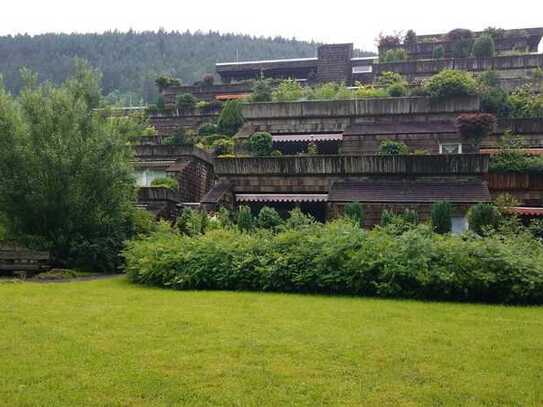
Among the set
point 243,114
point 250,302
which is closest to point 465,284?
point 250,302

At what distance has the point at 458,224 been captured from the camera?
1870cm

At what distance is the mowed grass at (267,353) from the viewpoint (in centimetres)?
522

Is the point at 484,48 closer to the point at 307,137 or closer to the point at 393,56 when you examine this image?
the point at 393,56

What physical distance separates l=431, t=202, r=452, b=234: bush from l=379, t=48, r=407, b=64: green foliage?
27369mm

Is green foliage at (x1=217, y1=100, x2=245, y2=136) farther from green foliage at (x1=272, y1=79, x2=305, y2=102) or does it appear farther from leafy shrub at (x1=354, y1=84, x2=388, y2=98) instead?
leafy shrub at (x1=354, y1=84, x2=388, y2=98)

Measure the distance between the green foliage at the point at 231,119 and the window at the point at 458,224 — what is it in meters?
15.8

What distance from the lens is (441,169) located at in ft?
67.8

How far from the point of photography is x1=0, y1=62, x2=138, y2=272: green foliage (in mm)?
15484

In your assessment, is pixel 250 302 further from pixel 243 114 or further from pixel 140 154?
pixel 243 114

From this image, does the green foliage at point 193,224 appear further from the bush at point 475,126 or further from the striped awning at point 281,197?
the bush at point 475,126

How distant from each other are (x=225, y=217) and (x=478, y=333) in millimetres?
11351

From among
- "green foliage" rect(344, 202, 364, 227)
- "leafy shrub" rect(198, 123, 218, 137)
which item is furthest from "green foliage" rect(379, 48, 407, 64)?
"green foliage" rect(344, 202, 364, 227)

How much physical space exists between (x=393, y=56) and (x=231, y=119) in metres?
17.1

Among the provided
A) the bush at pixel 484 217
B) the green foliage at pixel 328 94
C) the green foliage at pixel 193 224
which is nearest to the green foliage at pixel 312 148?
the green foliage at pixel 328 94
